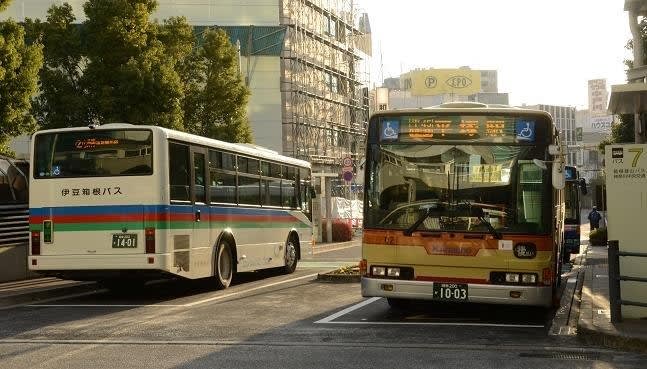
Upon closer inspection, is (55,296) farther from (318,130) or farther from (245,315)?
(318,130)

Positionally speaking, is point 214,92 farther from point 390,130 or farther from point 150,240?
point 390,130

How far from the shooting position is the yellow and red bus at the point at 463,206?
1173cm

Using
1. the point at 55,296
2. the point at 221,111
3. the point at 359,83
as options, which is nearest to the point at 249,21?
the point at 359,83

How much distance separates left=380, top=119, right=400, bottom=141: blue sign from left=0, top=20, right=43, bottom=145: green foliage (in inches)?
326

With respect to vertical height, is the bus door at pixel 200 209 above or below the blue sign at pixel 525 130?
below

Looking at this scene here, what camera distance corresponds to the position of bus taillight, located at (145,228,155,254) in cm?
1476

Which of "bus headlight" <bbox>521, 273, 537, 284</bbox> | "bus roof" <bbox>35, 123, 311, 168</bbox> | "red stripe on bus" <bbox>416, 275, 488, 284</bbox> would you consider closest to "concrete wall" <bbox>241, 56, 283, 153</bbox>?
"bus roof" <bbox>35, 123, 311, 168</bbox>

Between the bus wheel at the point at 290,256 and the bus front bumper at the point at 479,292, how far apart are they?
33.0ft

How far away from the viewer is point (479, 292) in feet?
38.4

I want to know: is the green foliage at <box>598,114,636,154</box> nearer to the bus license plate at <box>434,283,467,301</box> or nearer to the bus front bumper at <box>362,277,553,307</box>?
the bus front bumper at <box>362,277,553,307</box>

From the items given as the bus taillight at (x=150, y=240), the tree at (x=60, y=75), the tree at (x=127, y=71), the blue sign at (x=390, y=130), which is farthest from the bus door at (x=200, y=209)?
the tree at (x=60, y=75)

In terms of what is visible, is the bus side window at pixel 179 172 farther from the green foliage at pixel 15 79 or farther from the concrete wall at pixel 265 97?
the concrete wall at pixel 265 97

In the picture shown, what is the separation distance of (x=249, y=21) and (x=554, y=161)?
5221 cm

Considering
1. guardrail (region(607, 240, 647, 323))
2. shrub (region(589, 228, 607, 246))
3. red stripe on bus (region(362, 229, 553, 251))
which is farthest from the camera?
shrub (region(589, 228, 607, 246))
